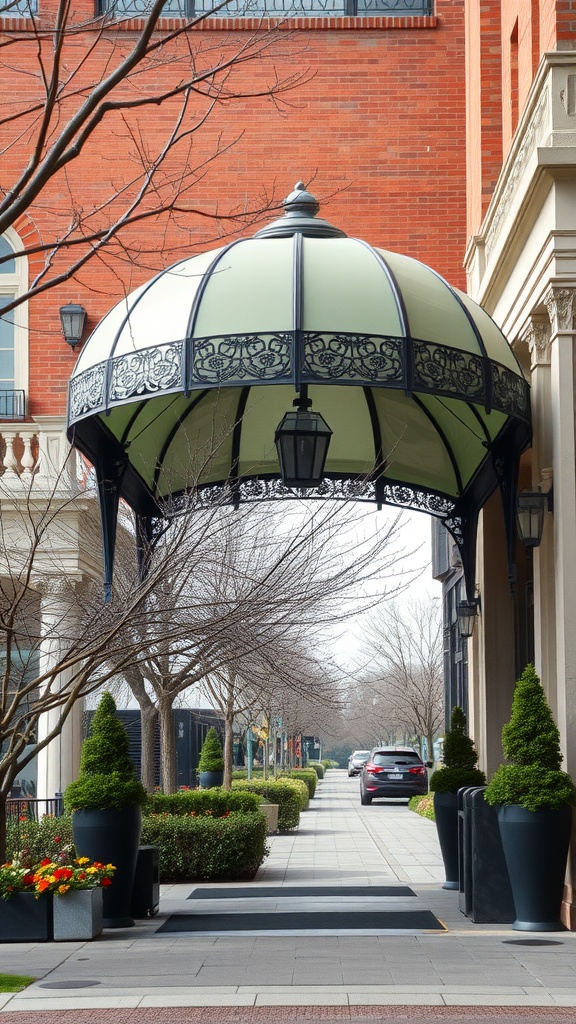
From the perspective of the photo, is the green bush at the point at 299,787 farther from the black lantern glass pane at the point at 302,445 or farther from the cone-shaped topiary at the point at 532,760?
the cone-shaped topiary at the point at 532,760

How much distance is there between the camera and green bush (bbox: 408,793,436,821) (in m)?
31.0

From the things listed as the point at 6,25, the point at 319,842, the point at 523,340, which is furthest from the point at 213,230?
the point at 319,842

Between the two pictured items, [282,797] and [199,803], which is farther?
[282,797]

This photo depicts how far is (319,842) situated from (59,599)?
9720mm

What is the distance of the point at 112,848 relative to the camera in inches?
473

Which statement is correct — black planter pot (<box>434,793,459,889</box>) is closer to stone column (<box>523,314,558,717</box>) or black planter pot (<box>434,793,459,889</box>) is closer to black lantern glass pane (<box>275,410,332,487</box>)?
stone column (<box>523,314,558,717</box>)

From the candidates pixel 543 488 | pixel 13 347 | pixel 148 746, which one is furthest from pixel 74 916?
pixel 13 347

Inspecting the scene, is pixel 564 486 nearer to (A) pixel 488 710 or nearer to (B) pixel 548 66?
(B) pixel 548 66

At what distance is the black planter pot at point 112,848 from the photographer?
39.3 feet

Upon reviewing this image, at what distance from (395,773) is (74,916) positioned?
2882 centimetres

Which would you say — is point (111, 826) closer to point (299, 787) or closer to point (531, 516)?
point (531, 516)

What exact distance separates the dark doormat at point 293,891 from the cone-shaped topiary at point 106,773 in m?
3.06

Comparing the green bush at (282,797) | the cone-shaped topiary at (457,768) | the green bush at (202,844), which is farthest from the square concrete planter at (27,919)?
the green bush at (282,797)

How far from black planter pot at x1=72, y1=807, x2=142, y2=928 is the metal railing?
5.15 meters
